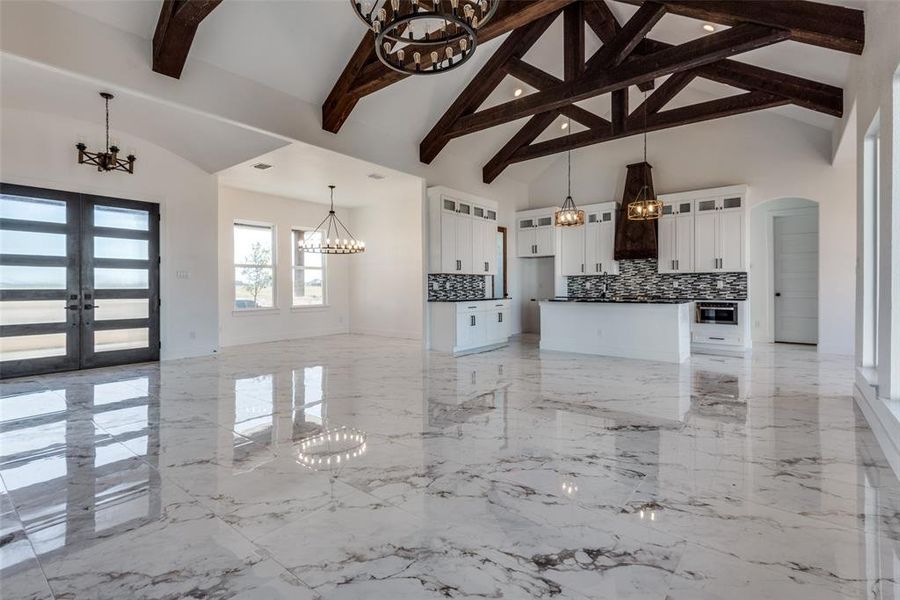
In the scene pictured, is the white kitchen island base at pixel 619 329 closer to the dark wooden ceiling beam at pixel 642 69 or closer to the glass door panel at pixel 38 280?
the dark wooden ceiling beam at pixel 642 69

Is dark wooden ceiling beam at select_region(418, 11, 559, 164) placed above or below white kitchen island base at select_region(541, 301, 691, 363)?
above

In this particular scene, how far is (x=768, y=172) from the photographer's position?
7477 millimetres

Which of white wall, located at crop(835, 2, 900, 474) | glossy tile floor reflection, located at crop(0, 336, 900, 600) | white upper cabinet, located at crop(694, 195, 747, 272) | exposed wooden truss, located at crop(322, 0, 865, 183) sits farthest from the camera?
white upper cabinet, located at crop(694, 195, 747, 272)

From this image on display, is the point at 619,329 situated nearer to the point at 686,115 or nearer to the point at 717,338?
the point at 717,338

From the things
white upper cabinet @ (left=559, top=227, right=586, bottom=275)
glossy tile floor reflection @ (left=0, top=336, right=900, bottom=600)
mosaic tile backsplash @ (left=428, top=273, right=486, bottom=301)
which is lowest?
glossy tile floor reflection @ (left=0, top=336, right=900, bottom=600)

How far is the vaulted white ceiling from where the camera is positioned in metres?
4.71

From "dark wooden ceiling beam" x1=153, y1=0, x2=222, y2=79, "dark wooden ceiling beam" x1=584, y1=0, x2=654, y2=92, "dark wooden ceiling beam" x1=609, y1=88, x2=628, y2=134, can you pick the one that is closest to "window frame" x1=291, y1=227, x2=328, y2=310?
"dark wooden ceiling beam" x1=153, y1=0, x2=222, y2=79

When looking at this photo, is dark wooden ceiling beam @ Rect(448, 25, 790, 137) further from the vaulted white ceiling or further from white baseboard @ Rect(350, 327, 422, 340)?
white baseboard @ Rect(350, 327, 422, 340)

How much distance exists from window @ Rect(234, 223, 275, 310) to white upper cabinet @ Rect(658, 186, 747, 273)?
796cm

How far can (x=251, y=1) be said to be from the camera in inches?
184

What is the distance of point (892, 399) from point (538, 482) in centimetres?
264

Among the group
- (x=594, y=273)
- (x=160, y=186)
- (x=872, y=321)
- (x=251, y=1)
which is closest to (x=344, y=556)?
(x=872, y=321)

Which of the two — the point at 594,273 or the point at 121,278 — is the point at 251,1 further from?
the point at 594,273

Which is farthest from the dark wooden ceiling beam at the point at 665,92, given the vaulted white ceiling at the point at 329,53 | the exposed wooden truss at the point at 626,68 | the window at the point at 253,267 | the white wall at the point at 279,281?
the window at the point at 253,267
